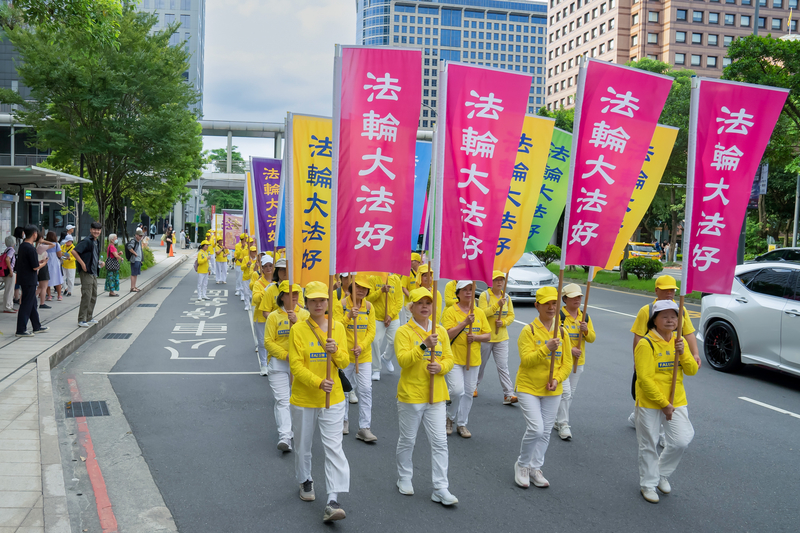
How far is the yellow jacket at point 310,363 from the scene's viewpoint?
4.93m

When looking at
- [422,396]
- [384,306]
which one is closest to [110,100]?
[384,306]

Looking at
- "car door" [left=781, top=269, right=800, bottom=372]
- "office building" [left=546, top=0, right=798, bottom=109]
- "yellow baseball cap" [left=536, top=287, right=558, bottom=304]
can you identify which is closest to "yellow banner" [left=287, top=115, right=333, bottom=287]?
"yellow baseball cap" [left=536, top=287, right=558, bottom=304]

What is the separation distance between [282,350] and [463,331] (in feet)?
6.14

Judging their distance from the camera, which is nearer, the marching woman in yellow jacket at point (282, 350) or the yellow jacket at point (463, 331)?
the marching woman in yellow jacket at point (282, 350)

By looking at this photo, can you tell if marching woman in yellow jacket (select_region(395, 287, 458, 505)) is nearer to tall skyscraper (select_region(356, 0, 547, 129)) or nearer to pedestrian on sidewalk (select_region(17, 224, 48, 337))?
pedestrian on sidewalk (select_region(17, 224, 48, 337))

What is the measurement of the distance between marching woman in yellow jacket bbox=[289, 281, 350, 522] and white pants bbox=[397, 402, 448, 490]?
53 centimetres

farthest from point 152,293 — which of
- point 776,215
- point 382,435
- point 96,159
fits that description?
point 776,215

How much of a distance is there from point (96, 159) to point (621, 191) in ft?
73.4

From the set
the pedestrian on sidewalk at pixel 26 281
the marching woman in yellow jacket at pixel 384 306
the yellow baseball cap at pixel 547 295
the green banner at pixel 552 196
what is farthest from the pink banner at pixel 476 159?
the pedestrian on sidewalk at pixel 26 281

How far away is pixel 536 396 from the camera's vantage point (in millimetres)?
5492

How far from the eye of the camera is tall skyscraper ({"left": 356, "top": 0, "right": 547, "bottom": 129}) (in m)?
152

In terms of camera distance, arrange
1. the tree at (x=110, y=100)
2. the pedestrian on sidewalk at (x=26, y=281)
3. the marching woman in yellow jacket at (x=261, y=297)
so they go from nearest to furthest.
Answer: the marching woman in yellow jacket at (x=261, y=297)
the pedestrian on sidewalk at (x=26, y=281)
the tree at (x=110, y=100)

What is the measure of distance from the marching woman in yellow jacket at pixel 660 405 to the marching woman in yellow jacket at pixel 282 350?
2.98m

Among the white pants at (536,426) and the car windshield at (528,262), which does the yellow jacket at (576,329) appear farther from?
the car windshield at (528,262)
